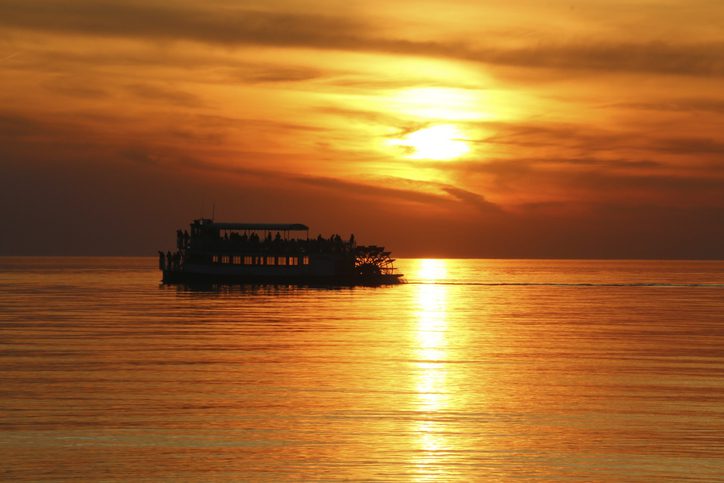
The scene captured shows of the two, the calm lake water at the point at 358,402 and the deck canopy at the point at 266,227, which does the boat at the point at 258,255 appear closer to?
the deck canopy at the point at 266,227

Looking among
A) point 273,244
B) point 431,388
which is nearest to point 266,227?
point 273,244

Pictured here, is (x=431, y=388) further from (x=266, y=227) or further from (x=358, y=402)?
(x=266, y=227)

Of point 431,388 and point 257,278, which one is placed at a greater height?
point 257,278

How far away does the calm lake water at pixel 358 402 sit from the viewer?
24312 millimetres

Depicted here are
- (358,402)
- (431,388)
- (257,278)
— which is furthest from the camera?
(257,278)

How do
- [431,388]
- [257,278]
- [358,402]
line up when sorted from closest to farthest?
[358,402], [431,388], [257,278]

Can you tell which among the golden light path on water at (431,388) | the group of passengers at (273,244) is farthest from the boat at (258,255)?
the golden light path on water at (431,388)

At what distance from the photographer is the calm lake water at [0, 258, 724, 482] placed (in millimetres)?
24312

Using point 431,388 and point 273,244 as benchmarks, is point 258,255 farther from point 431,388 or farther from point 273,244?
point 431,388

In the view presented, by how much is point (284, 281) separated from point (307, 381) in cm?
9903

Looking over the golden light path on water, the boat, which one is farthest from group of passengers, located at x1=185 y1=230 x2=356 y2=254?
the golden light path on water

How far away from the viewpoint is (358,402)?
33.2 m

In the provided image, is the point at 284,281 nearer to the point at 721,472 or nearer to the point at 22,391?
the point at 22,391

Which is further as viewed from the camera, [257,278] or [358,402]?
[257,278]
